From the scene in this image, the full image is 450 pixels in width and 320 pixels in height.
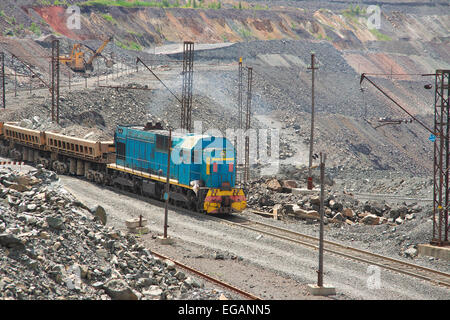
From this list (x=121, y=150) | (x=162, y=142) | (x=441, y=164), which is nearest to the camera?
(x=441, y=164)

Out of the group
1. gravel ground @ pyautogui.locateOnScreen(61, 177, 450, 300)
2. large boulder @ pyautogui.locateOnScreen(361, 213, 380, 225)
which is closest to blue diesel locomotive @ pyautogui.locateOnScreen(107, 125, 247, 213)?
gravel ground @ pyautogui.locateOnScreen(61, 177, 450, 300)

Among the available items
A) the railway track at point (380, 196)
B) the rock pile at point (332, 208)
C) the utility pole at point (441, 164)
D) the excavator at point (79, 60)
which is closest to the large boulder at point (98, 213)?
the rock pile at point (332, 208)

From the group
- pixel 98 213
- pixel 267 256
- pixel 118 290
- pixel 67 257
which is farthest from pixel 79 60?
pixel 118 290

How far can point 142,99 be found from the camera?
67.8 m

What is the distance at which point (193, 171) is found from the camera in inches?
1192

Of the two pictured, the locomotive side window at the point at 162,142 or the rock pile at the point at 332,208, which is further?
the locomotive side window at the point at 162,142

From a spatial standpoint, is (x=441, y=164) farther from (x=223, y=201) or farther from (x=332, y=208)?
(x=223, y=201)

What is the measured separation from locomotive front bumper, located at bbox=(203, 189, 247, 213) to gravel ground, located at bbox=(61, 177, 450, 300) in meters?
0.76

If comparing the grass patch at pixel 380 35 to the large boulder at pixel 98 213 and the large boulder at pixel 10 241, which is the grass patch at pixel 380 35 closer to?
the large boulder at pixel 98 213

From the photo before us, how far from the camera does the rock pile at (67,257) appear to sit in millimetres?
15633

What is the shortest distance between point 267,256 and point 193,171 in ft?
27.3

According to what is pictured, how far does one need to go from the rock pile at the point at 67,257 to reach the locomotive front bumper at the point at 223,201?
26.1 ft

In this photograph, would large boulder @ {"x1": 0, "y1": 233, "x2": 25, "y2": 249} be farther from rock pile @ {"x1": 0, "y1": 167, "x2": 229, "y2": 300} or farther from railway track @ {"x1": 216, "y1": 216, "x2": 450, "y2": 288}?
railway track @ {"x1": 216, "y1": 216, "x2": 450, "y2": 288}

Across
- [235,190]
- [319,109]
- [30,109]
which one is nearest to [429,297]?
[235,190]
